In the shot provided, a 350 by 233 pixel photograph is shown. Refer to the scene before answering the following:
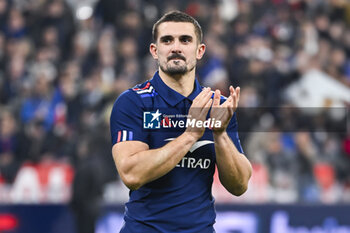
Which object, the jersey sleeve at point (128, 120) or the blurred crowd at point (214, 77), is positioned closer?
the jersey sleeve at point (128, 120)

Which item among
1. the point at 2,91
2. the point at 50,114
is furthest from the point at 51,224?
the point at 2,91

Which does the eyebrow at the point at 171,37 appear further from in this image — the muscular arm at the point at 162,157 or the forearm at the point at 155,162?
the forearm at the point at 155,162

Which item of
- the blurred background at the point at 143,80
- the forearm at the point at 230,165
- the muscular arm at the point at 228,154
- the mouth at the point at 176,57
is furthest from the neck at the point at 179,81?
the blurred background at the point at 143,80

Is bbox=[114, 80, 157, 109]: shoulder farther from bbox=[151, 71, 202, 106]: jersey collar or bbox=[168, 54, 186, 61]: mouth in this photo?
bbox=[168, 54, 186, 61]: mouth

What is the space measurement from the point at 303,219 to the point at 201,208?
5776 millimetres

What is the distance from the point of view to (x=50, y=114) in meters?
10.6

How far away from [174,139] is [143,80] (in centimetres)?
734

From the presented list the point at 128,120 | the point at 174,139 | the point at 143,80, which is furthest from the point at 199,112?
the point at 143,80

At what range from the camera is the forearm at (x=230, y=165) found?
370 centimetres

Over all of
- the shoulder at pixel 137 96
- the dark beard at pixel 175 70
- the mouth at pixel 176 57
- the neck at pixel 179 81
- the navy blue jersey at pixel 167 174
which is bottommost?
the navy blue jersey at pixel 167 174

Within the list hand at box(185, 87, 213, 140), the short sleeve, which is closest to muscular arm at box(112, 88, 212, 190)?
hand at box(185, 87, 213, 140)

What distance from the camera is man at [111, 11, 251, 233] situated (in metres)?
3.69

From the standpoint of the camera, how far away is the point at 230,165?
148 inches

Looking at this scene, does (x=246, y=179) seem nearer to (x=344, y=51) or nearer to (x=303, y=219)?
(x=303, y=219)
